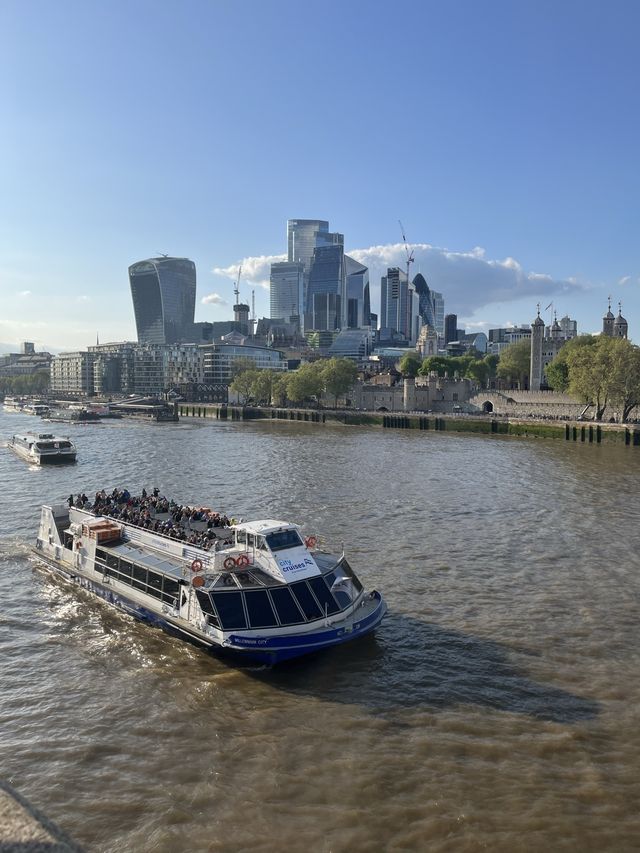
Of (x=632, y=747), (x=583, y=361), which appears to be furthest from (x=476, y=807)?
(x=583, y=361)

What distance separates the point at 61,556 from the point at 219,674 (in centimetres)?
1319

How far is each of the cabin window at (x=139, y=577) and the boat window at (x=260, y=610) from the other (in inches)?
220

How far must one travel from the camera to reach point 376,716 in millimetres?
18641

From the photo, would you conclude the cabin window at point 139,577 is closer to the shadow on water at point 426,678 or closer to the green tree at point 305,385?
the shadow on water at point 426,678

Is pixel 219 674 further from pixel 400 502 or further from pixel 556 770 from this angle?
pixel 400 502

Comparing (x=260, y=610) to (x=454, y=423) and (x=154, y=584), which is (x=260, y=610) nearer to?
(x=154, y=584)

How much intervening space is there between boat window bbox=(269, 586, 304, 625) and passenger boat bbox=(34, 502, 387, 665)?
0.10ft

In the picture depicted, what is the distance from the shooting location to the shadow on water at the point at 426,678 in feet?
63.2

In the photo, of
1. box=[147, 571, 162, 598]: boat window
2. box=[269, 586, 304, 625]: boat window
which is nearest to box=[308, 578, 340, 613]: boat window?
box=[269, 586, 304, 625]: boat window

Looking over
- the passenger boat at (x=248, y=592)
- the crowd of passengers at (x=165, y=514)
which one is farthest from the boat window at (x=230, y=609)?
the crowd of passengers at (x=165, y=514)

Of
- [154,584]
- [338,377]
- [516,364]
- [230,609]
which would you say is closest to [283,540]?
[230,609]

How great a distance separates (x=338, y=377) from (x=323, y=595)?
13014 cm

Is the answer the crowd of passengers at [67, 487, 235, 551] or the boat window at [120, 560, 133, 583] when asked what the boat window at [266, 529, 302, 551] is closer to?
the crowd of passengers at [67, 487, 235, 551]

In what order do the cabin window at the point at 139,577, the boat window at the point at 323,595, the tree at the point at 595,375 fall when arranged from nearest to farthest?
the boat window at the point at 323,595, the cabin window at the point at 139,577, the tree at the point at 595,375
